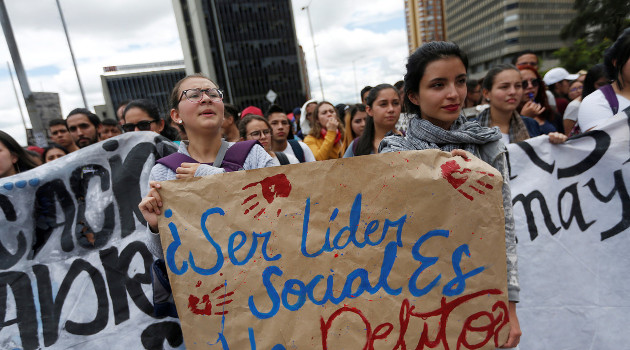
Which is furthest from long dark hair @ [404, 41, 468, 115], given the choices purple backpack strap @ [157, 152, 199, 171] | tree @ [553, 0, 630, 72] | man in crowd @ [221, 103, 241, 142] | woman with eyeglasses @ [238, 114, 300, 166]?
tree @ [553, 0, 630, 72]

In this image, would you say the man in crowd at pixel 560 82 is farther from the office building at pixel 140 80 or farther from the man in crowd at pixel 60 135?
the office building at pixel 140 80

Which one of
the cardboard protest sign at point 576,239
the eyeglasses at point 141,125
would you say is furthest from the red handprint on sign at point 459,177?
the eyeglasses at point 141,125

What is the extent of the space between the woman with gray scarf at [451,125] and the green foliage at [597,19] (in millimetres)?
28208

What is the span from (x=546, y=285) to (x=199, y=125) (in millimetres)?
2100

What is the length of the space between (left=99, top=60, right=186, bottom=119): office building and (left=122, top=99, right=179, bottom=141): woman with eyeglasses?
250 ft

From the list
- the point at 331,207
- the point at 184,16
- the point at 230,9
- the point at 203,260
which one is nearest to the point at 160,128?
the point at 203,260

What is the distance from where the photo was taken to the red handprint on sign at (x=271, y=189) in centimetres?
128

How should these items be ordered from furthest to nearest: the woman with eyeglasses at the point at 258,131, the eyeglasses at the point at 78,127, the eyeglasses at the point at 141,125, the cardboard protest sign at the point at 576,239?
1. the eyeglasses at the point at 78,127
2. the woman with eyeglasses at the point at 258,131
3. the eyeglasses at the point at 141,125
4. the cardboard protest sign at the point at 576,239

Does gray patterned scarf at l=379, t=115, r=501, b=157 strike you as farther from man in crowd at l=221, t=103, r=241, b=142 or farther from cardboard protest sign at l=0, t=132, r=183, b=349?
man in crowd at l=221, t=103, r=241, b=142

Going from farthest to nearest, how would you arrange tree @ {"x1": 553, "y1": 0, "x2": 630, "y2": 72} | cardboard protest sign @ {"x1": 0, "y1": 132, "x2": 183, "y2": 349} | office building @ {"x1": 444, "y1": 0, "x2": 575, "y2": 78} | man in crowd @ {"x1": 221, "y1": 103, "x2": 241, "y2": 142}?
office building @ {"x1": 444, "y1": 0, "x2": 575, "y2": 78} < tree @ {"x1": 553, "y1": 0, "x2": 630, "y2": 72} < man in crowd @ {"x1": 221, "y1": 103, "x2": 241, "y2": 142} < cardboard protest sign @ {"x1": 0, "y1": 132, "x2": 183, "y2": 349}

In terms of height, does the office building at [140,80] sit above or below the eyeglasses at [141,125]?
above

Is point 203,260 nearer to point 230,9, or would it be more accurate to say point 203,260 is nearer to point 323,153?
point 323,153

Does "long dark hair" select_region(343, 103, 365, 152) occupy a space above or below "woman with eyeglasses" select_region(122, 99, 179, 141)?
below

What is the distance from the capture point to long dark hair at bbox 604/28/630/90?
215cm
